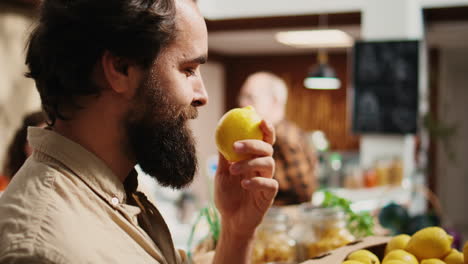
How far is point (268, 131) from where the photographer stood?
129 cm

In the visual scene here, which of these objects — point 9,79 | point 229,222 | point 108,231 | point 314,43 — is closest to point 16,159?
point 229,222

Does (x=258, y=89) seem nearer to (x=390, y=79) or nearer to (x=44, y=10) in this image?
(x=390, y=79)

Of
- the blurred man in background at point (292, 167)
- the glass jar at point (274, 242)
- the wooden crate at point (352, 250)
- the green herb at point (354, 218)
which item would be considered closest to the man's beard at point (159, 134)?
the wooden crate at point (352, 250)

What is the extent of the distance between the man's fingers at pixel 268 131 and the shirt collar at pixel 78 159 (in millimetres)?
400

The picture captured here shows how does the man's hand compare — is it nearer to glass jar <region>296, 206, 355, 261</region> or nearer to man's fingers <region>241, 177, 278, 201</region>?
man's fingers <region>241, 177, 278, 201</region>

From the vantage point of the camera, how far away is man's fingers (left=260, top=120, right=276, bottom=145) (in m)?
1.28

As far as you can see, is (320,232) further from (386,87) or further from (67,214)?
(386,87)

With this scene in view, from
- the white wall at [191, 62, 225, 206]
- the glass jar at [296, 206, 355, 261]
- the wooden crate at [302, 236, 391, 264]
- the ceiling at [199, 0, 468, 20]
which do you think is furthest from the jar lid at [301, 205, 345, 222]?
the white wall at [191, 62, 225, 206]

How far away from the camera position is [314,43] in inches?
253

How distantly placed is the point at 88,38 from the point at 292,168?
266 cm

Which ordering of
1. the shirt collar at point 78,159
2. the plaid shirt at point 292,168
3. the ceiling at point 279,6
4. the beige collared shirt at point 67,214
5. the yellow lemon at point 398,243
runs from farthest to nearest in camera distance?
the ceiling at point 279,6 < the plaid shirt at point 292,168 < the yellow lemon at point 398,243 < the shirt collar at point 78,159 < the beige collared shirt at point 67,214

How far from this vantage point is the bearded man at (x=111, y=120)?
0.92 metres

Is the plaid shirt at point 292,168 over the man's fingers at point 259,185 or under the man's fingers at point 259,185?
under

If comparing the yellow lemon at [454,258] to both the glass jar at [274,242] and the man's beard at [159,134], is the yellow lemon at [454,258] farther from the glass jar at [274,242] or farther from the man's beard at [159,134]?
the man's beard at [159,134]
